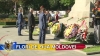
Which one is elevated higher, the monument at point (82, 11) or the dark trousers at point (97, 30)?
the monument at point (82, 11)

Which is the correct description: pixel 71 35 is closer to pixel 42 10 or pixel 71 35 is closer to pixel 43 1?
pixel 42 10

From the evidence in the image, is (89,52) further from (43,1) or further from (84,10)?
(43,1)

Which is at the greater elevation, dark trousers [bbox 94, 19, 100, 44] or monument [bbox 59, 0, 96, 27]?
monument [bbox 59, 0, 96, 27]

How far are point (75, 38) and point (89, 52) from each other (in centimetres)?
240

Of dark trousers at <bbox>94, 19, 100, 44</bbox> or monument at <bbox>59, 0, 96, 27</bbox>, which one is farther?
monument at <bbox>59, 0, 96, 27</bbox>

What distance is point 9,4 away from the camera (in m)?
53.5

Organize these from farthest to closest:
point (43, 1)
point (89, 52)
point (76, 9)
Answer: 1. point (43, 1)
2. point (76, 9)
3. point (89, 52)

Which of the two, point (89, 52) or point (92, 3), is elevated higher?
point (92, 3)

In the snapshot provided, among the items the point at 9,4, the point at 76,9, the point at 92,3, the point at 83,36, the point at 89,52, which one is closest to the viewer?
the point at 89,52

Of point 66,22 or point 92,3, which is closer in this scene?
point 92,3

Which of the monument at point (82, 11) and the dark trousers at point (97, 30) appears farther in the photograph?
the monument at point (82, 11)

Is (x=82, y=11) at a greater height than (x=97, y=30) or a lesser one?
greater

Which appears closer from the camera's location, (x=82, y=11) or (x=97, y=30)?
(x=97, y=30)

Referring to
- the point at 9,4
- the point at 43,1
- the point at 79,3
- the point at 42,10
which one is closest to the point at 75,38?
the point at 42,10
